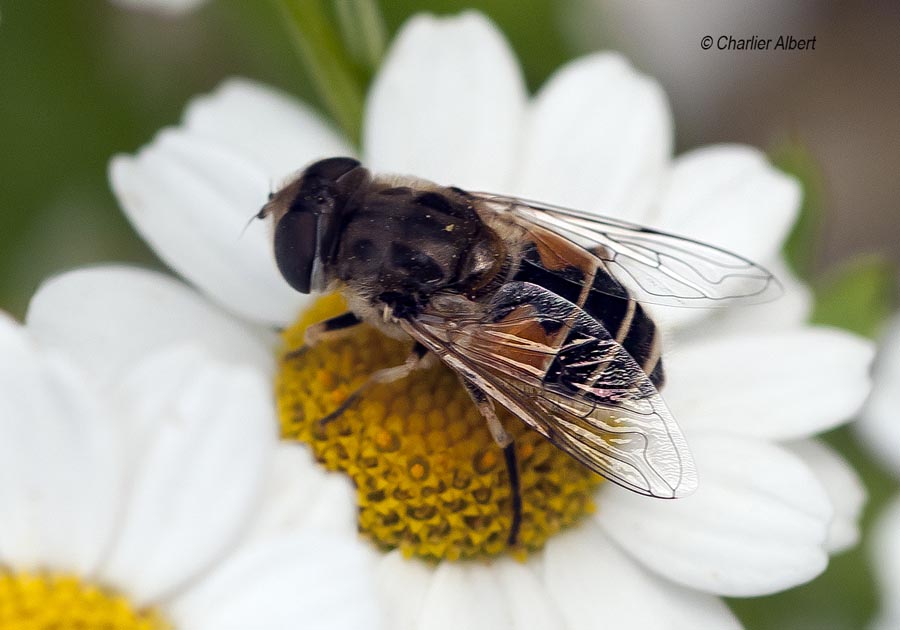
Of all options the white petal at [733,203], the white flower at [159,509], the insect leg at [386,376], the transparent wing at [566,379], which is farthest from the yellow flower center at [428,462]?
the white petal at [733,203]

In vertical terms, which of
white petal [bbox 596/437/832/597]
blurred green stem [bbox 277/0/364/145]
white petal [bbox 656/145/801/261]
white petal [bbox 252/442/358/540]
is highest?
blurred green stem [bbox 277/0/364/145]

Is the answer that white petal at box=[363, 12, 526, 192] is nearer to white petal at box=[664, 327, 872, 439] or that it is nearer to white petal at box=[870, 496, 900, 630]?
white petal at box=[664, 327, 872, 439]

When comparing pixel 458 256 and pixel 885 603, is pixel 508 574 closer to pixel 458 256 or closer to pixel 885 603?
pixel 458 256

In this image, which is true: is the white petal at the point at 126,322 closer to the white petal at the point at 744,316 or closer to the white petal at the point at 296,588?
the white petal at the point at 296,588

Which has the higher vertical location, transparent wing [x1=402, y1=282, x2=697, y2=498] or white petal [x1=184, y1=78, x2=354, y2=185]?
white petal [x1=184, y1=78, x2=354, y2=185]

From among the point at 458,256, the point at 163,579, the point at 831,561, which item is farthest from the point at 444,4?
the point at 163,579

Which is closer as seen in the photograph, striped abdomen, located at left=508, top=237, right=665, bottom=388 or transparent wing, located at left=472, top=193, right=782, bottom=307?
striped abdomen, located at left=508, top=237, right=665, bottom=388

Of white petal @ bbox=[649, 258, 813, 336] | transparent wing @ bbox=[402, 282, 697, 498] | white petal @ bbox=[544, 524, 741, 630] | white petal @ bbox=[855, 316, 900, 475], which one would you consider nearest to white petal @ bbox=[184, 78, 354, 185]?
transparent wing @ bbox=[402, 282, 697, 498]
